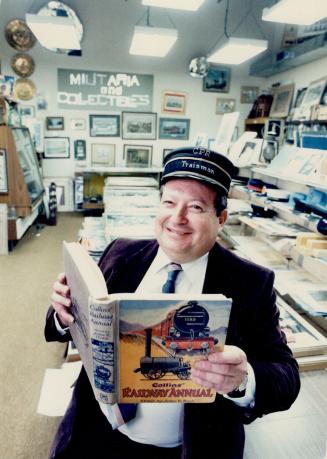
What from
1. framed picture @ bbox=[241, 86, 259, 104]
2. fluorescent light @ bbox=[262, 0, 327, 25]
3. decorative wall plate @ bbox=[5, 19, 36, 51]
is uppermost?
decorative wall plate @ bbox=[5, 19, 36, 51]

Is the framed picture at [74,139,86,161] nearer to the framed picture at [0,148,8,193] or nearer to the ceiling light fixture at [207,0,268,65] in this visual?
the framed picture at [0,148,8,193]

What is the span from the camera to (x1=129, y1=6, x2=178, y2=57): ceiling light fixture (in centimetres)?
405

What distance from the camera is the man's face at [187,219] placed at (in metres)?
1.10

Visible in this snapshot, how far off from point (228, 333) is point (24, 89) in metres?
6.84

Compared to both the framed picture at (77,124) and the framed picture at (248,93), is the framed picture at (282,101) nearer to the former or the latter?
the framed picture at (248,93)

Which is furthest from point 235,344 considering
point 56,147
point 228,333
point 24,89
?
point 24,89

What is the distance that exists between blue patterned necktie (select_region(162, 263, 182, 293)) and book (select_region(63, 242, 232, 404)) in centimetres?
35

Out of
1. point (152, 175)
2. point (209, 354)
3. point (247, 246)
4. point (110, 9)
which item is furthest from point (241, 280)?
point (110, 9)

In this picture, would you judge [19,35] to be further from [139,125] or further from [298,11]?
[298,11]

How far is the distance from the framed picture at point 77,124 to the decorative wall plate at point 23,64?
1.15 meters

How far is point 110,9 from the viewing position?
6426 millimetres

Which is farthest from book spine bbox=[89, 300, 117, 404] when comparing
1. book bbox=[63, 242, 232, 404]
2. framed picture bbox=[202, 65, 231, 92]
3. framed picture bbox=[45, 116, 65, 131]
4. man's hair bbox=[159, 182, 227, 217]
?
framed picture bbox=[202, 65, 231, 92]

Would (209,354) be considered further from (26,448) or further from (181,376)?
(26,448)

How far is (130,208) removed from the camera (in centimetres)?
366
